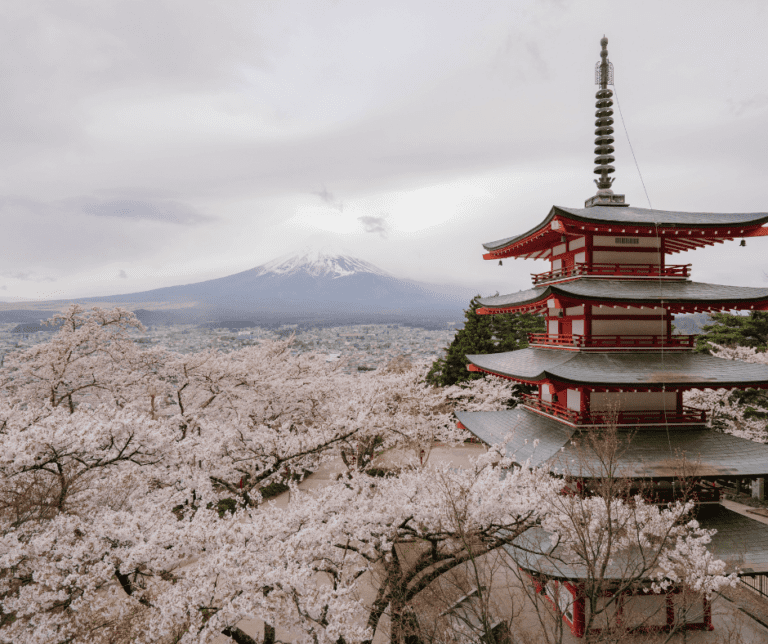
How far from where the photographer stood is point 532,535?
9.09 metres

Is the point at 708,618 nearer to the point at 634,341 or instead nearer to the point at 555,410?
the point at 555,410

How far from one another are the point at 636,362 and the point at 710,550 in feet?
13.9

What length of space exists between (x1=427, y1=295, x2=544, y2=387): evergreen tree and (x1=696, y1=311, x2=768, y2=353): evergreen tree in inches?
390

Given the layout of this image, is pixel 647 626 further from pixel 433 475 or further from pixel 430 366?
pixel 430 366

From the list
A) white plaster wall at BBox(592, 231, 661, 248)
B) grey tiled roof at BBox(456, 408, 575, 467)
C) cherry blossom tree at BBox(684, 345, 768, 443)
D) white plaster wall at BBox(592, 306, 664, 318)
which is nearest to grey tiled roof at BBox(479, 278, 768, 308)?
white plaster wall at BBox(592, 306, 664, 318)

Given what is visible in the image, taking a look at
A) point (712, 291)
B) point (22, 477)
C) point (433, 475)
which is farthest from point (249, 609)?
point (712, 291)

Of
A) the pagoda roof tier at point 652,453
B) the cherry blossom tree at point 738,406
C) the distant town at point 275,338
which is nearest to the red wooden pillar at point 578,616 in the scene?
the pagoda roof tier at point 652,453

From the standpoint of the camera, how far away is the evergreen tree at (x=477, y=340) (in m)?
28.0

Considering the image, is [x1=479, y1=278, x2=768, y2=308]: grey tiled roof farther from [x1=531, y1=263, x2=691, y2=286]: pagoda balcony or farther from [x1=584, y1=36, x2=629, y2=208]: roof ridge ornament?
[x1=584, y1=36, x2=629, y2=208]: roof ridge ornament

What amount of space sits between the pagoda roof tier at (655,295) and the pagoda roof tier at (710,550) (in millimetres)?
5009

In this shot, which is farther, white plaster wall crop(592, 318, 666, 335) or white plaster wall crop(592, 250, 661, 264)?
white plaster wall crop(592, 250, 661, 264)

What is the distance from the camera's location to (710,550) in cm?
807

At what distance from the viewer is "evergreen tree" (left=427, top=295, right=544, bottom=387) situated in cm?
2800

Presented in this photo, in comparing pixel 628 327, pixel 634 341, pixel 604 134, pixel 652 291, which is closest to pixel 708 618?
pixel 634 341
